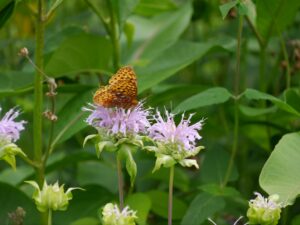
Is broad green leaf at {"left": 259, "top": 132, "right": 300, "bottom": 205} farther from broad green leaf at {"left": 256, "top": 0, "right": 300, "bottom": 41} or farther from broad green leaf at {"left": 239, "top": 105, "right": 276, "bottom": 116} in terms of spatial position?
broad green leaf at {"left": 256, "top": 0, "right": 300, "bottom": 41}

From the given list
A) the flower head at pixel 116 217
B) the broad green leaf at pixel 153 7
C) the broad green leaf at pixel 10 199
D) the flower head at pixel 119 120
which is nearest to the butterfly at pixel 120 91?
the flower head at pixel 119 120

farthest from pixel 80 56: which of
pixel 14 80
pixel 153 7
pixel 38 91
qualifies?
pixel 153 7

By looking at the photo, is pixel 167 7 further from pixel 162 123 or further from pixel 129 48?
pixel 162 123

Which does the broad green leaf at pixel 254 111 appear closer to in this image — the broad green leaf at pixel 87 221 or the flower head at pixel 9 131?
the broad green leaf at pixel 87 221

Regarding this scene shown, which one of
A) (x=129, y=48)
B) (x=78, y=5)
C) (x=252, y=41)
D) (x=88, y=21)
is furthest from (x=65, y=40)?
(x=78, y=5)

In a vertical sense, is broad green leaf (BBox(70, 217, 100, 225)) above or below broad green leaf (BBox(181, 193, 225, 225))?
below


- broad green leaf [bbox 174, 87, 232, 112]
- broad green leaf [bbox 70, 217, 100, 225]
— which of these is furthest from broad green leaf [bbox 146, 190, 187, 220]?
broad green leaf [bbox 174, 87, 232, 112]
